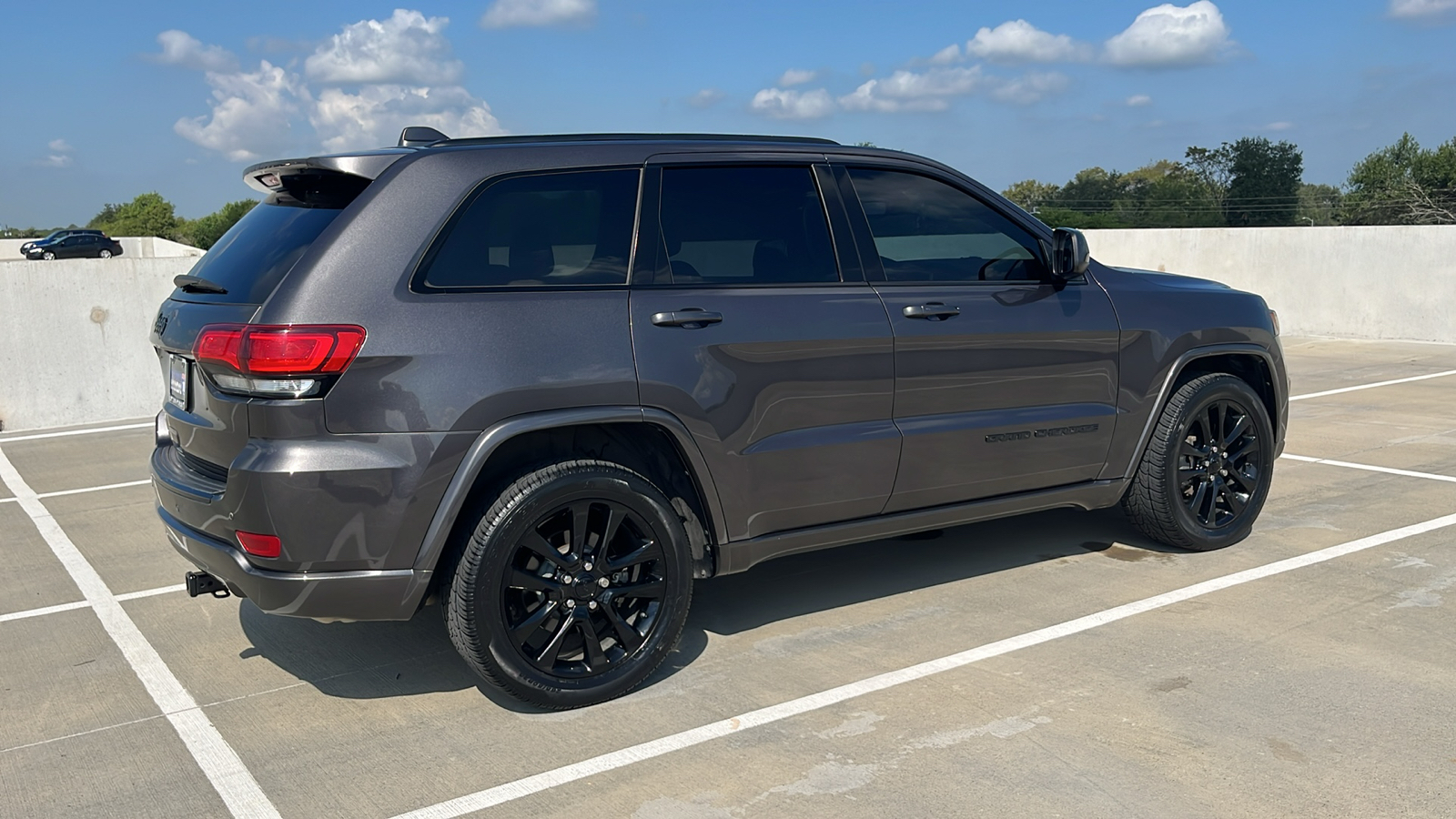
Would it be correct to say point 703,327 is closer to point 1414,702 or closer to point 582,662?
point 582,662

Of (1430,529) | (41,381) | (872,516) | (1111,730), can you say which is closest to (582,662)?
(872,516)

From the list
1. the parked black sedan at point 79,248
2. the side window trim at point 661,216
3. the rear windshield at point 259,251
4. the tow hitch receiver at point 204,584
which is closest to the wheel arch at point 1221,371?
the side window trim at point 661,216

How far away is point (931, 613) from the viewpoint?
4711 millimetres

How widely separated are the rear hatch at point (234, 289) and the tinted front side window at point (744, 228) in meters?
0.96

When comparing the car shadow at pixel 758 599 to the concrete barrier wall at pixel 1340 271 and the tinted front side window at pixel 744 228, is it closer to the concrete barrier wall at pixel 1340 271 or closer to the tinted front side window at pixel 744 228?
the tinted front side window at pixel 744 228

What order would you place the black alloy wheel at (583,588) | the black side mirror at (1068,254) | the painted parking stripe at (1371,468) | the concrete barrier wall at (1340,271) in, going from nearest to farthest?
1. the black alloy wheel at (583,588)
2. the black side mirror at (1068,254)
3. the painted parking stripe at (1371,468)
4. the concrete barrier wall at (1340,271)

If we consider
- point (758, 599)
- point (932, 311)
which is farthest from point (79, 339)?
point (932, 311)

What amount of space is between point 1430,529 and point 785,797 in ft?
13.7

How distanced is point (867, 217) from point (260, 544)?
243 centimetres

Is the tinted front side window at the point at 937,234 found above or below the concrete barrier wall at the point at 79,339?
above

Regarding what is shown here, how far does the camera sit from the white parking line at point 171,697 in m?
3.32

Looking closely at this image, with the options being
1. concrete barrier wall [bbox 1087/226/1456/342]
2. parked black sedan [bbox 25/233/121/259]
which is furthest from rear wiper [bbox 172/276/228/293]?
parked black sedan [bbox 25/233/121/259]

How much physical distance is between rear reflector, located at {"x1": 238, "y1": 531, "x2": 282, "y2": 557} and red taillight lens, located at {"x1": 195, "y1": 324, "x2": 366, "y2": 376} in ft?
1.58

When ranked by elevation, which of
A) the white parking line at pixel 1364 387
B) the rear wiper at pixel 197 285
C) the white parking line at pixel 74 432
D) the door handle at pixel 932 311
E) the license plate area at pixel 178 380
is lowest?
the white parking line at pixel 74 432
